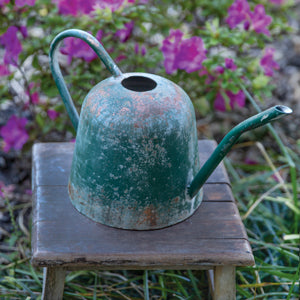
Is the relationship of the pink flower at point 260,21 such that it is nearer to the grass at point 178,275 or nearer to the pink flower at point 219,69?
the pink flower at point 219,69

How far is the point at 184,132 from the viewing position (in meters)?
1.14

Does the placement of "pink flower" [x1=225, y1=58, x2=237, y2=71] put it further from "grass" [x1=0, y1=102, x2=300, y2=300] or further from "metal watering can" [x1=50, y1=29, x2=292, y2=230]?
"metal watering can" [x1=50, y1=29, x2=292, y2=230]

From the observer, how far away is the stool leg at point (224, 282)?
3.94ft

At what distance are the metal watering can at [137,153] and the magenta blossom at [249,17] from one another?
2.52 ft

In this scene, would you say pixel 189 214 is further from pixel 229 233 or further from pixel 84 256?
pixel 84 256

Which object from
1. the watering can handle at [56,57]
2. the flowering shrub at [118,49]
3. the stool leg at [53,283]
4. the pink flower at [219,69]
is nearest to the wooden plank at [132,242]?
the stool leg at [53,283]

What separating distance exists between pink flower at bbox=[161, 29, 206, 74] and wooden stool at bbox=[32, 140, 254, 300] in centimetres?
60

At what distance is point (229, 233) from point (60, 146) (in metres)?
0.68

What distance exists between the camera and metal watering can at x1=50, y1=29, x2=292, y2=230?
109 centimetres

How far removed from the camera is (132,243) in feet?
3.73

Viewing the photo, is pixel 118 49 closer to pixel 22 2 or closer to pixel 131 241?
pixel 22 2

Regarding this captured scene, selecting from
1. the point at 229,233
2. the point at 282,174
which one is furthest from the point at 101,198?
the point at 282,174

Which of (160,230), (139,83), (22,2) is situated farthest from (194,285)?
(22,2)

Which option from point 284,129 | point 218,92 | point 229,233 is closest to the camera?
point 229,233
